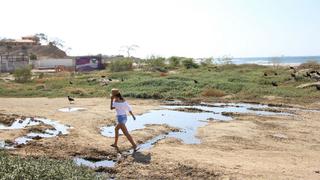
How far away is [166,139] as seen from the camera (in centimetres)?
1462

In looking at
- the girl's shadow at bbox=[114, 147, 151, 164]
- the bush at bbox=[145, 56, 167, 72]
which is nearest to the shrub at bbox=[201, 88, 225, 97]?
the girl's shadow at bbox=[114, 147, 151, 164]

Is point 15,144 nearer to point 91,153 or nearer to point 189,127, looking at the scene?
point 91,153

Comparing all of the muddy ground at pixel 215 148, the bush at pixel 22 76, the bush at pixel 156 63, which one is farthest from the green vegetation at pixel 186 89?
the bush at pixel 156 63

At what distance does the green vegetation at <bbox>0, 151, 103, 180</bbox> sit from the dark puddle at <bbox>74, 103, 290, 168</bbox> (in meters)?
1.84

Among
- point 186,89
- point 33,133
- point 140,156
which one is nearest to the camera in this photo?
point 140,156

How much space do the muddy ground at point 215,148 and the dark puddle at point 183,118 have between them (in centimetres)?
38

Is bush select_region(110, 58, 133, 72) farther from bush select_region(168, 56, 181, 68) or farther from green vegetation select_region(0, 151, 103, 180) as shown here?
green vegetation select_region(0, 151, 103, 180)

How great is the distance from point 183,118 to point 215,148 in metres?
6.61

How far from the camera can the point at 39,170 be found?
29.3ft

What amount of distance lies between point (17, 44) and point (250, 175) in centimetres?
8539

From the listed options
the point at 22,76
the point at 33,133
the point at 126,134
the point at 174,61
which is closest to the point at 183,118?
Answer: the point at 33,133

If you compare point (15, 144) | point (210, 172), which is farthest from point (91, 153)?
point (210, 172)

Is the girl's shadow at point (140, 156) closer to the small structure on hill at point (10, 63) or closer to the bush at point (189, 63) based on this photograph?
the bush at point (189, 63)

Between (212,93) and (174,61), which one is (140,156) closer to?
(212,93)
